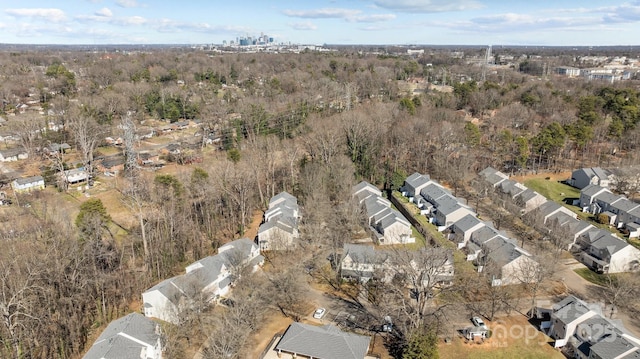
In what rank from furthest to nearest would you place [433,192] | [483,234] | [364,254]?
[433,192]
[483,234]
[364,254]

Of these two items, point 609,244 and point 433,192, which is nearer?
point 609,244

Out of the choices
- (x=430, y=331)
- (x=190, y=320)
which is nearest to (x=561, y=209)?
(x=430, y=331)

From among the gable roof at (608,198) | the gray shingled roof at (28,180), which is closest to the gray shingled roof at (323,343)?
the gable roof at (608,198)

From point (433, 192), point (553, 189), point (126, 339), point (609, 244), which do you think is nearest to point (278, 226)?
point (126, 339)

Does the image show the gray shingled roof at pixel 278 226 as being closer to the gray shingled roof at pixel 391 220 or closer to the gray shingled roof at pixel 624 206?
the gray shingled roof at pixel 391 220

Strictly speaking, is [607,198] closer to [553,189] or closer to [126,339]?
[553,189]

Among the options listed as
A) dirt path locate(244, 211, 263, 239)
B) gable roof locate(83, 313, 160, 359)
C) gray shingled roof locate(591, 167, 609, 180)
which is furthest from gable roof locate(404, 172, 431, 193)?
gable roof locate(83, 313, 160, 359)
